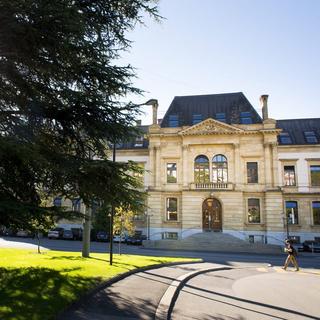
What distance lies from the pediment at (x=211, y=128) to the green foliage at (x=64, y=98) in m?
31.4

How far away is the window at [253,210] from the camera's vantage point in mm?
40312

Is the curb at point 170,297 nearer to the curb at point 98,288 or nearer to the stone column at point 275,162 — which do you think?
the curb at point 98,288

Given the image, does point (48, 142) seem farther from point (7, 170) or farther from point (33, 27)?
point (33, 27)

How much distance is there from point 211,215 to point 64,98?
33879mm

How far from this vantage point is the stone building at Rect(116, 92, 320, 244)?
3994cm

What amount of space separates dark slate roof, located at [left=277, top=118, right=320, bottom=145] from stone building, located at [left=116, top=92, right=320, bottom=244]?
0.22 m

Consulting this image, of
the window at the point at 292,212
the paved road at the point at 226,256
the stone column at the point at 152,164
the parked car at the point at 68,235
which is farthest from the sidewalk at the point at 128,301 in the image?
the window at the point at 292,212

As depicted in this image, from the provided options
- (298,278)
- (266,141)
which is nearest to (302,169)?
A: (266,141)

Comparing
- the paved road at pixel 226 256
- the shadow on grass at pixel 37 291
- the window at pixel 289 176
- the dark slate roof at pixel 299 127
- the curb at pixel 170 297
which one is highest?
the dark slate roof at pixel 299 127

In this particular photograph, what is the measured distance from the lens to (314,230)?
3981 centimetres

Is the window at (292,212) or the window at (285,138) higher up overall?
the window at (285,138)

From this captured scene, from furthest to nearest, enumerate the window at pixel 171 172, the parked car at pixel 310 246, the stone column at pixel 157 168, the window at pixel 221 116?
the window at pixel 221 116, the window at pixel 171 172, the stone column at pixel 157 168, the parked car at pixel 310 246

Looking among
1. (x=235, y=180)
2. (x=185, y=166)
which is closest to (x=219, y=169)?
(x=235, y=180)

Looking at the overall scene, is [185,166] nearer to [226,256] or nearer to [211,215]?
[211,215]
